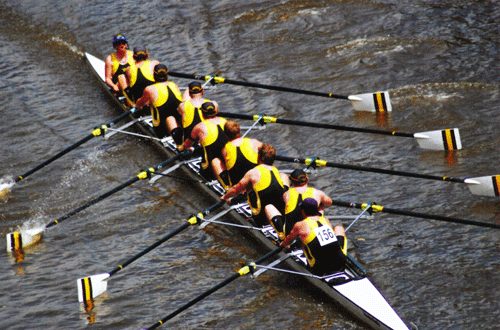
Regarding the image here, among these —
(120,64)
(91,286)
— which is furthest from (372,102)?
(91,286)

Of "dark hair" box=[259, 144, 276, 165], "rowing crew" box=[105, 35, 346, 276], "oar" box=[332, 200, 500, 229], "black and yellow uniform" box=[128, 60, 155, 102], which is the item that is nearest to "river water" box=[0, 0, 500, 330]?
"oar" box=[332, 200, 500, 229]

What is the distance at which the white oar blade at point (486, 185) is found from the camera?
402 inches

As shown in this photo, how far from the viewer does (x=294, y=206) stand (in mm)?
9047

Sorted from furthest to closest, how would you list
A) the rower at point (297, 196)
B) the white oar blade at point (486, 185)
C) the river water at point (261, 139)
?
the white oar blade at point (486, 185) < the river water at point (261, 139) < the rower at point (297, 196)

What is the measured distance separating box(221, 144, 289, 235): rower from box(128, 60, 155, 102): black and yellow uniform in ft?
15.8

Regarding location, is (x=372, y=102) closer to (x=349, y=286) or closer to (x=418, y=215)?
(x=418, y=215)

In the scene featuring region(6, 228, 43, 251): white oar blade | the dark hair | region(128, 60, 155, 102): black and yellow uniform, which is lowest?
region(6, 228, 43, 251): white oar blade

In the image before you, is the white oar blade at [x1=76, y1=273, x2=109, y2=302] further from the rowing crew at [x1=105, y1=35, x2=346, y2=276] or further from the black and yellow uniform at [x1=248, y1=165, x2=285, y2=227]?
the black and yellow uniform at [x1=248, y1=165, x2=285, y2=227]

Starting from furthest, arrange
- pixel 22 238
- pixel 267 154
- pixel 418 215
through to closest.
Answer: pixel 22 238, pixel 267 154, pixel 418 215

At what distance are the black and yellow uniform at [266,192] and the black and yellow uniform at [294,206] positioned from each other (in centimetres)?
60

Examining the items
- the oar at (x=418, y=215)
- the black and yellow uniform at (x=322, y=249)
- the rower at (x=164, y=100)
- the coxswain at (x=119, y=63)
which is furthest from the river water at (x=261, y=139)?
the coxswain at (x=119, y=63)

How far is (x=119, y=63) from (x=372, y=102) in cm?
571

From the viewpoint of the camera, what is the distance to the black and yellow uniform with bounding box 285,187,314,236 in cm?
901

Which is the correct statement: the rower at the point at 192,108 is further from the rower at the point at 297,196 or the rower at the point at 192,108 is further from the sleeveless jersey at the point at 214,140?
the rower at the point at 297,196
